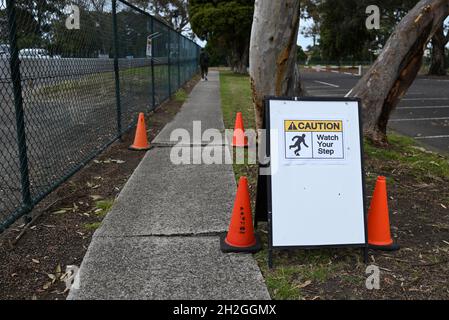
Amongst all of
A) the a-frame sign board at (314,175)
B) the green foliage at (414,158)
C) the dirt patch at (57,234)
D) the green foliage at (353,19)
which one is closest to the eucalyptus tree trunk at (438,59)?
the green foliage at (353,19)

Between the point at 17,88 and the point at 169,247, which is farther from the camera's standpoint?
the point at 17,88

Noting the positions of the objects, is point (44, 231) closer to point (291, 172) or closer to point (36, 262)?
point (36, 262)

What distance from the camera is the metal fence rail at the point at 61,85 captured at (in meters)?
4.07

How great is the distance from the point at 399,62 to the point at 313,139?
3.94 metres

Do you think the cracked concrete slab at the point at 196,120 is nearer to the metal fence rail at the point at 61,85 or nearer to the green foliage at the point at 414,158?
the metal fence rail at the point at 61,85

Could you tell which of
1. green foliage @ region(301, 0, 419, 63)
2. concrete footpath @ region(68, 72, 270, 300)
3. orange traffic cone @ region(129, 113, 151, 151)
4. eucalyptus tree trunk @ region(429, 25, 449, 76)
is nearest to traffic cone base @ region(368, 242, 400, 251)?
concrete footpath @ region(68, 72, 270, 300)

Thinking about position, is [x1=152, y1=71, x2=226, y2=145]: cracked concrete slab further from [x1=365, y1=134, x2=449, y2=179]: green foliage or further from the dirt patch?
[x1=365, y1=134, x2=449, y2=179]: green foliage

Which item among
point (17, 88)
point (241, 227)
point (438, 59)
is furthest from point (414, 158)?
point (438, 59)

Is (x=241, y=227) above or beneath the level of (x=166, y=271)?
above

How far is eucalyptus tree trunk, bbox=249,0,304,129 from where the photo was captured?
4586 mm

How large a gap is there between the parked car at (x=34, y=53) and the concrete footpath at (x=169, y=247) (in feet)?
5.34

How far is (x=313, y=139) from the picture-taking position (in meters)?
3.44

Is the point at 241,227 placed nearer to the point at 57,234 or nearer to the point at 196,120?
the point at 57,234
